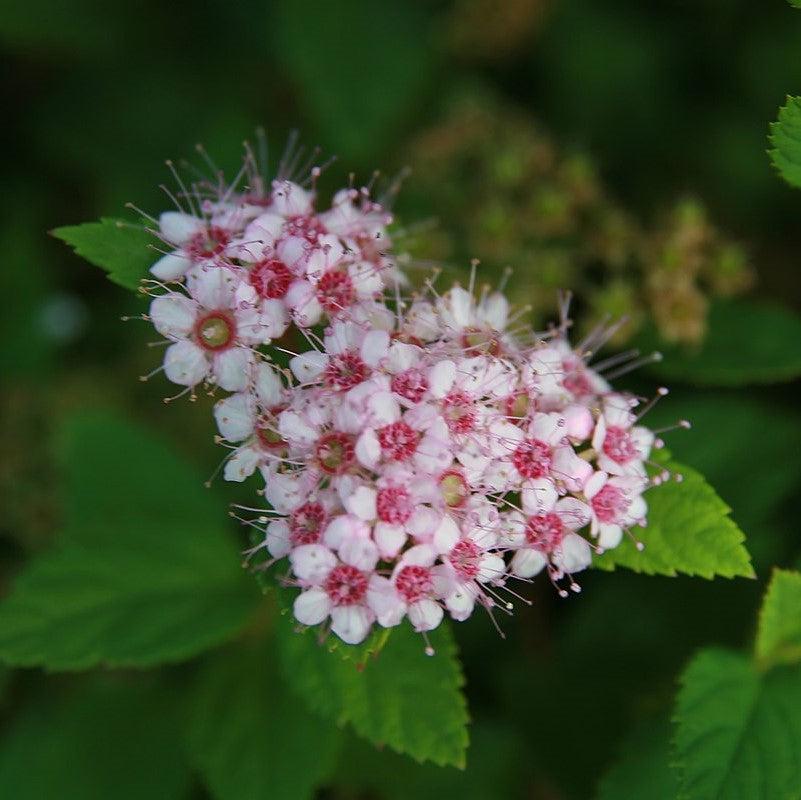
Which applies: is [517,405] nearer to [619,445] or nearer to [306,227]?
[619,445]

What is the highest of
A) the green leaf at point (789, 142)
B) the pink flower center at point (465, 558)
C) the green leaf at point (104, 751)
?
the green leaf at point (789, 142)

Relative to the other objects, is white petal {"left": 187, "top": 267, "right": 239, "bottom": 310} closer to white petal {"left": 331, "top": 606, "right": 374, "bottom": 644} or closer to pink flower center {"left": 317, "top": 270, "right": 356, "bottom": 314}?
pink flower center {"left": 317, "top": 270, "right": 356, "bottom": 314}

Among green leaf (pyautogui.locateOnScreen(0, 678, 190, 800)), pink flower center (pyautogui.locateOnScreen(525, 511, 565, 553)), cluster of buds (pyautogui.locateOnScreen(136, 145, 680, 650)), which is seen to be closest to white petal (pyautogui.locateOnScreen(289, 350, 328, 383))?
cluster of buds (pyautogui.locateOnScreen(136, 145, 680, 650))

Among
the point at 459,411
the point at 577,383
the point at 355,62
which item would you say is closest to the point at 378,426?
the point at 459,411

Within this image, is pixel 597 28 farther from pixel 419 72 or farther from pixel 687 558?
pixel 687 558

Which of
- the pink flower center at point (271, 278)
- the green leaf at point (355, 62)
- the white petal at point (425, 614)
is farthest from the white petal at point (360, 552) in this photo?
the green leaf at point (355, 62)

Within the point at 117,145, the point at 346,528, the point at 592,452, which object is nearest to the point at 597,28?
the point at 117,145

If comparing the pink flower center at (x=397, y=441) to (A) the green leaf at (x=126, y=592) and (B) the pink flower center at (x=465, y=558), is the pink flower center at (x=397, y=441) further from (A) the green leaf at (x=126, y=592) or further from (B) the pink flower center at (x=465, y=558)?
(A) the green leaf at (x=126, y=592)
